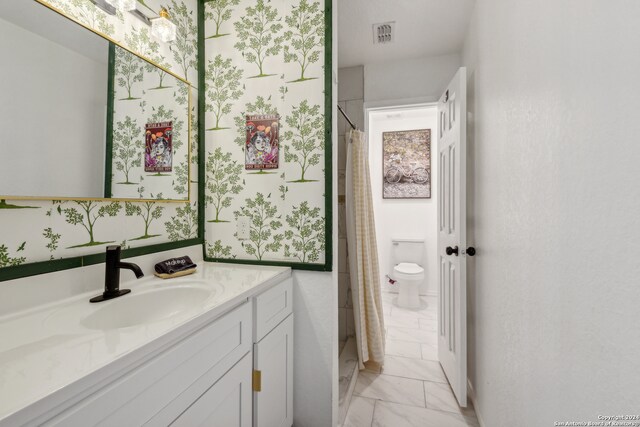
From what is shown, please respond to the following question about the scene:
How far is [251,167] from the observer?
1.62m

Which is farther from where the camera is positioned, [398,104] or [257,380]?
[398,104]

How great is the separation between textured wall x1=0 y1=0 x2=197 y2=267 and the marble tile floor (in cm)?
155

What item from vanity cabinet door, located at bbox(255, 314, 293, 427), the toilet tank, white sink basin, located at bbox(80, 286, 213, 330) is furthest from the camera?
the toilet tank

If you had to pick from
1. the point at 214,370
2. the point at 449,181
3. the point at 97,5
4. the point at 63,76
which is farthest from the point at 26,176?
the point at 449,181

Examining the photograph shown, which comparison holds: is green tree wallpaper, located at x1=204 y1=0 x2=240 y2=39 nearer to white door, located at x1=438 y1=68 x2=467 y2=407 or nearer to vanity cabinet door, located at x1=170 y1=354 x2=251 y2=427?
white door, located at x1=438 y1=68 x2=467 y2=407

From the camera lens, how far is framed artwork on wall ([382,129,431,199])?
395 centimetres

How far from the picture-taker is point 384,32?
2.24 m

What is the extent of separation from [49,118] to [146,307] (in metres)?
0.76

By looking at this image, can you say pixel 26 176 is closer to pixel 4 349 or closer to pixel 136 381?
Answer: pixel 4 349

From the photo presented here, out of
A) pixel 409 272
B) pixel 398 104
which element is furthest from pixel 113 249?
pixel 409 272

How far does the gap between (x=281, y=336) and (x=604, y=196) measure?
4.21 feet

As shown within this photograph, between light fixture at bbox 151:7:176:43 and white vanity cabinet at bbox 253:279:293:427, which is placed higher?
light fixture at bbox 151:7:176:43

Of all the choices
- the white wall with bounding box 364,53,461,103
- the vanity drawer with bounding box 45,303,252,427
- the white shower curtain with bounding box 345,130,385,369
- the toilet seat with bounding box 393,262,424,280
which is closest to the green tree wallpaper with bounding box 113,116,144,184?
the vanity drawer with bounding box 45,303,252,427

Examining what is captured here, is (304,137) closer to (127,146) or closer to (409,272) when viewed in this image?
(127,146)
